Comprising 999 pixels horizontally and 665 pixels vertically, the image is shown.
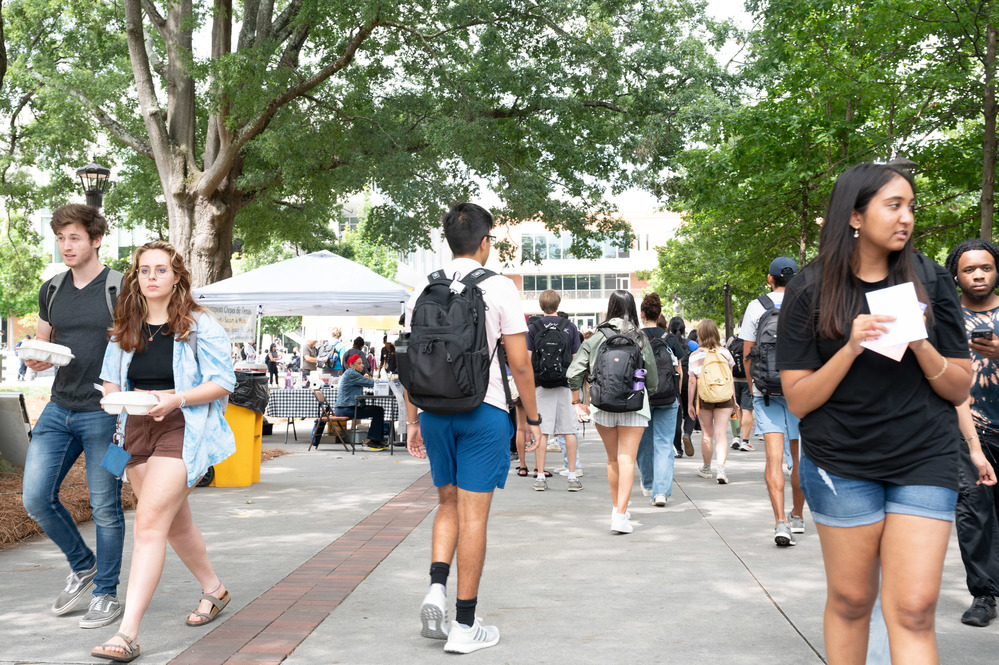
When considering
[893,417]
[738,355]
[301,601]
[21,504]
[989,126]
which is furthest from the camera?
[989,126]

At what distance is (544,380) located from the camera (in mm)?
9891

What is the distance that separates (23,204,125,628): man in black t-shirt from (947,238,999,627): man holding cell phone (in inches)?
159

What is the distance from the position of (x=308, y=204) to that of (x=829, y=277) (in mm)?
20733

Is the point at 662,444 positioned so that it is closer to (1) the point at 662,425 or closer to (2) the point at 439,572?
(1) the point at 662,425

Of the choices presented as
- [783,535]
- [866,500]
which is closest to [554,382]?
[783,535]

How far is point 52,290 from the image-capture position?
5.11 m

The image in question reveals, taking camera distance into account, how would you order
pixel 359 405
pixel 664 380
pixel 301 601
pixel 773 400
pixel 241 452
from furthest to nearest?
pixel 359 405
pixel 241 452
pixel 664 380
pixel 773 400
pixel 301 601

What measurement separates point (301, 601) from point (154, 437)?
131cm

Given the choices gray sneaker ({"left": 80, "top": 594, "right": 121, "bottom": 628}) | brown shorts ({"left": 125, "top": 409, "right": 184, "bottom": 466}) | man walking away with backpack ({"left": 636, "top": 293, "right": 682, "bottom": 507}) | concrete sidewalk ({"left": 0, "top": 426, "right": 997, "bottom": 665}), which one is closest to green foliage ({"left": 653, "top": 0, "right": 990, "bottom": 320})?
man walking away with backpack ({"left": 636, "top": 293, "right": 682, "bottom": 507})

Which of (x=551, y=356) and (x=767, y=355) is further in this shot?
(x=551, y=356)

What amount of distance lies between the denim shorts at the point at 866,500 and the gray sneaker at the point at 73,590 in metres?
3.59

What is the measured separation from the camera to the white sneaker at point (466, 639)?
4211 mm

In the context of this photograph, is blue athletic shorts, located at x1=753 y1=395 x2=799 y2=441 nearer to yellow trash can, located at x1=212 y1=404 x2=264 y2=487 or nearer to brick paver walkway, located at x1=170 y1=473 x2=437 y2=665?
brick paver walkway, located at x1=170 y1=473 x2=437 y2=665

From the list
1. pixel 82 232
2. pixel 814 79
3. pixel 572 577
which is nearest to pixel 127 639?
pixel 82 232
